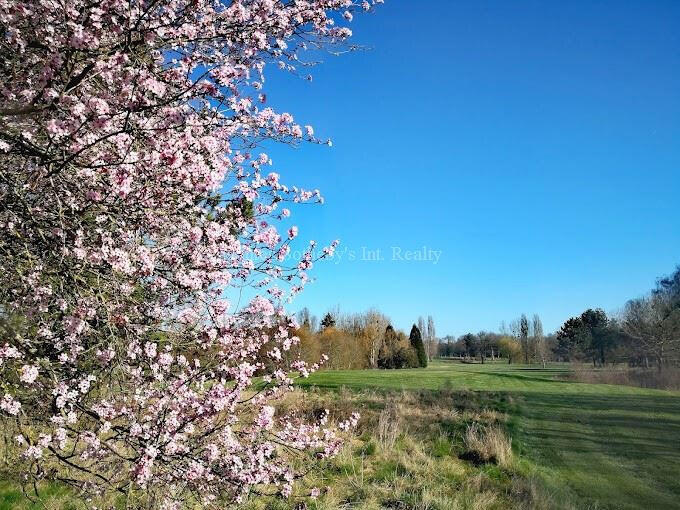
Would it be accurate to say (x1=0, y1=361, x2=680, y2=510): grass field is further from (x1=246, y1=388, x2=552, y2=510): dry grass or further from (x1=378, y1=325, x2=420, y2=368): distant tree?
(x1=378, y1=325, x2=420, y2=368): distant tree

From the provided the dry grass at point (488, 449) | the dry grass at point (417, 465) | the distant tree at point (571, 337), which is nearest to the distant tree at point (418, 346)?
the distant tree at point (571, 337)

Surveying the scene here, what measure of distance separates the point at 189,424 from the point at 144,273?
4.47 feet

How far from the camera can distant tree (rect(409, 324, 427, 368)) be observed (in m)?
53.2

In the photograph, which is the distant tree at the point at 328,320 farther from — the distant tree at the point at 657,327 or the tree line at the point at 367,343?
the distant tree at the point at 657,327

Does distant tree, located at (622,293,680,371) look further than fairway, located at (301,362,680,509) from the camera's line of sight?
Yes

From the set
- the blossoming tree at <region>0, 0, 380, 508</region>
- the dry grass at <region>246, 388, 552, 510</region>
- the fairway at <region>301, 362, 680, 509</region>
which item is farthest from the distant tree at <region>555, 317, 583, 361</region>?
the blossoming tree at <region>0, 0, 380, 508</region>

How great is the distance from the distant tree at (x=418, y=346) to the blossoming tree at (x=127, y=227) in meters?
50.2

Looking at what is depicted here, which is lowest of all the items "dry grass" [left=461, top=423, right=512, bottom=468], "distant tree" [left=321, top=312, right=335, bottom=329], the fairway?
the fairway

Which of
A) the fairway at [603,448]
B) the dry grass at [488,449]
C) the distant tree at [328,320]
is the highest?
the distant tree at [328,320]

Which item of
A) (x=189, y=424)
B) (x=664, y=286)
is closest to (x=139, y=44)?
(x=189, y=424)

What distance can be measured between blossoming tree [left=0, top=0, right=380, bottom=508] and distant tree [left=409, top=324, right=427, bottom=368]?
Result: 50249mm

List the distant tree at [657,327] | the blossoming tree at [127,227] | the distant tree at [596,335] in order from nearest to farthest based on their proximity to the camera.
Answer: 1. the blossoming tree at [127,227]
2. the distant tree at [657,327]
3. the distant tree at [596,335]

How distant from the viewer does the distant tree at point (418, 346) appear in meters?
53.2

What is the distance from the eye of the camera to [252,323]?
5.35 meters
